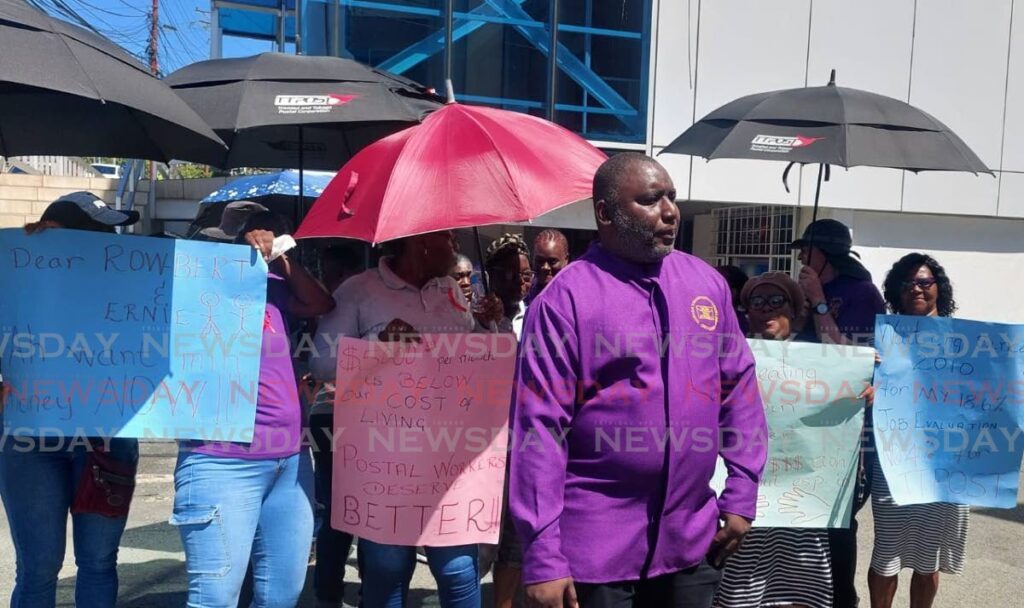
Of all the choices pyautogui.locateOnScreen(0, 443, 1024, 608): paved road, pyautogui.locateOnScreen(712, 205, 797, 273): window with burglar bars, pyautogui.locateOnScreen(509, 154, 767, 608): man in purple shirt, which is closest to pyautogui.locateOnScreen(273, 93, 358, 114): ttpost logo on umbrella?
pyautogui.locateOnScreen(509, 154, 767, 608): man in purple shirt

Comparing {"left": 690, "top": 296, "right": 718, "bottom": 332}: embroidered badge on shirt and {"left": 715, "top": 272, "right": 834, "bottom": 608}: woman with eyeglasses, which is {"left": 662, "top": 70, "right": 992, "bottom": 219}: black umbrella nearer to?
{"left": 715, "top": 272, "right": 834, "bottom": 608}: woman with eyeglasses

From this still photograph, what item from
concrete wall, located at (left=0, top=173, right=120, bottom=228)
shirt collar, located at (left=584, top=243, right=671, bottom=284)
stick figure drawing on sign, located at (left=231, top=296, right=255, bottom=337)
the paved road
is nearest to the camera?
shirt collar, located at (left=584, top=243, right=671, bottom=284)

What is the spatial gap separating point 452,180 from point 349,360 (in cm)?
76

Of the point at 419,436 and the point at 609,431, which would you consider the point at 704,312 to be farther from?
the point at 419,436

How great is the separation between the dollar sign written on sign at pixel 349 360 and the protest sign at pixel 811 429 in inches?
64.5

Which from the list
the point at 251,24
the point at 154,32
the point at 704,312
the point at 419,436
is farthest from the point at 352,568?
the point at 154,32

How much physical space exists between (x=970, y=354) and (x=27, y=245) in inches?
149

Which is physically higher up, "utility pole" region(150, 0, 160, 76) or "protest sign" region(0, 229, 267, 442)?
"utility pole" region(150, 0, 160, 76)

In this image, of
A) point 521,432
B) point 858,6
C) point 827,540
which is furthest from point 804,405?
point 858,6

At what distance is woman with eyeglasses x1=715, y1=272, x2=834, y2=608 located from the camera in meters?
3.72

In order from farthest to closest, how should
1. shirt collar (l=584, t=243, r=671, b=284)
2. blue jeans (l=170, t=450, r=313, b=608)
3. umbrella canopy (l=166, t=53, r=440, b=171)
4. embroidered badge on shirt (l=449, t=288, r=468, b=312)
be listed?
umbrella canopy (l=166, t=53, r=440, b=171)
embroidered badge on shirt (l=449, t=288, r=468, b=312)
blue jeans (l=170, t=450, r=313, b=608)
shirt collar (l=584, t=243, r=671, b=284)

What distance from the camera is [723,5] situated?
10859 millimetres

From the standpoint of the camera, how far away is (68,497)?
3.22m

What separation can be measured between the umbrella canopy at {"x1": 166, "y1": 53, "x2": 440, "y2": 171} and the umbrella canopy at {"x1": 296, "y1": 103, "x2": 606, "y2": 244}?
37 cm
